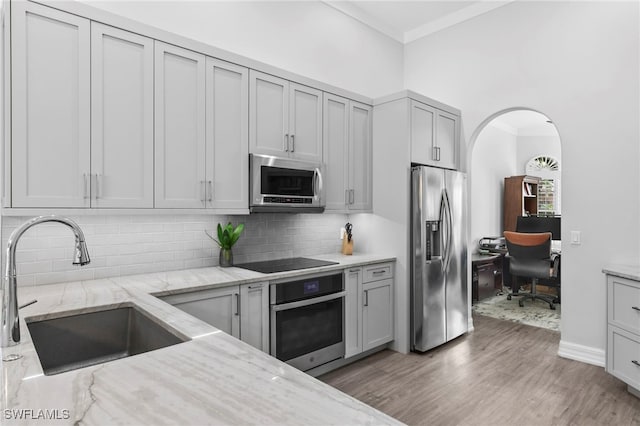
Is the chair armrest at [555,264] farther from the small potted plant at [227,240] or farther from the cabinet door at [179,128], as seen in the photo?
the cabinet door at [179,128]

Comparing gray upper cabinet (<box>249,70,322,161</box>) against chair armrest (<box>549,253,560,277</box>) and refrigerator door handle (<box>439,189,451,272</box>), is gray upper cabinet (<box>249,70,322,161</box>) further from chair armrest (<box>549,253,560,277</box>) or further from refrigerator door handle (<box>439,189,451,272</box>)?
chair armrest (<box>549,253,560,277</box>)

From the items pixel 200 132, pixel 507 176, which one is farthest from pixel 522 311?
pixel 200 132

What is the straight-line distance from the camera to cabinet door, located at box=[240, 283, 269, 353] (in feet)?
8.15

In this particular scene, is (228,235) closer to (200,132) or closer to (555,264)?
(200,132)

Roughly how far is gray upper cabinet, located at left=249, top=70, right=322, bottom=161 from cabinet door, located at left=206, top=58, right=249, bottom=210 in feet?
0.27

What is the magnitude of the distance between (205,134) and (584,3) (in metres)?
3.50

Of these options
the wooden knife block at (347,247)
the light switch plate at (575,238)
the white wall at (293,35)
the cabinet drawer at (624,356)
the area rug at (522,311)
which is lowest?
the area rug at (522,311)

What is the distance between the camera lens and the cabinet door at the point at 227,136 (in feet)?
8.58

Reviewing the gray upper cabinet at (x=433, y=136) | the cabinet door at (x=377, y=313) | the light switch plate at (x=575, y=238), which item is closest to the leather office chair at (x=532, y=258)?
the light switch plate at (x=575, y=238)

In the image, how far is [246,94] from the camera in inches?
110

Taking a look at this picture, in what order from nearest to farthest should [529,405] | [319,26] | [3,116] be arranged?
1. [3,116]
2. [529,405]
3. [319,26]

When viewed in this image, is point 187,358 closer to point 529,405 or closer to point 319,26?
point 529,405

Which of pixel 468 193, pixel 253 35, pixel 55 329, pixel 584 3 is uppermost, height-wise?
pixel 584 3

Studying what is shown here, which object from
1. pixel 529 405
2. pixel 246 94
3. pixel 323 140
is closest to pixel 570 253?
pixel 529 405
